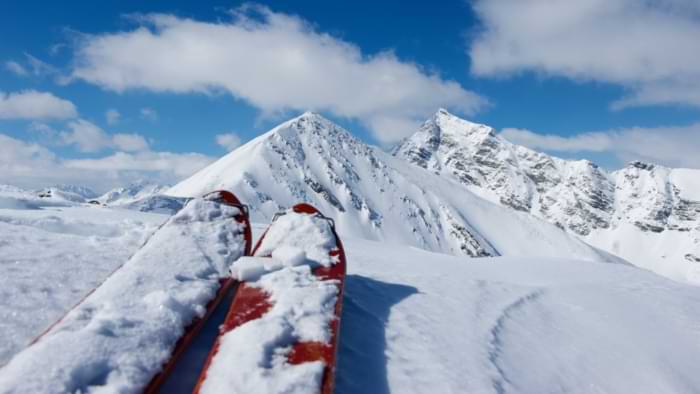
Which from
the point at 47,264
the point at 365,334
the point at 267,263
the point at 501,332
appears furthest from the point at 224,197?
the point at 501,332

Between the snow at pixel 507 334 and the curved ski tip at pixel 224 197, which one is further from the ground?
the curved ski tip at pixel 224 197

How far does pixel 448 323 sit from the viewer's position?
6023 millimetres

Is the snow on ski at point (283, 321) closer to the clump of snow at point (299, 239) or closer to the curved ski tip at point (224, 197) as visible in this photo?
the clump of snow at point (299, 239)

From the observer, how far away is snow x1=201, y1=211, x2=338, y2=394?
350 centimetres

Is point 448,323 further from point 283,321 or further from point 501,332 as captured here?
point 283,321

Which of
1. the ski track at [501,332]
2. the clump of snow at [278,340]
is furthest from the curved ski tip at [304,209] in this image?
the ski track at [501,332]

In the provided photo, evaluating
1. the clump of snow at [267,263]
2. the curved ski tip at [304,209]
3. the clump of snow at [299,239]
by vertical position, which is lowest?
the clump of snow at [267,263]

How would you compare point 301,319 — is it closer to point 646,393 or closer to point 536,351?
point 536,351

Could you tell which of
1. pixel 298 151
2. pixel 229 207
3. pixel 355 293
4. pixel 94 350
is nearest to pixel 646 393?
pixel 355 293

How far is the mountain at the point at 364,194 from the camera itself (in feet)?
425

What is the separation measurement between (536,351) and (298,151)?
146 m

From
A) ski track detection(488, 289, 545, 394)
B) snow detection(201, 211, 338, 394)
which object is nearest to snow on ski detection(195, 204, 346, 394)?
snow detection(201, 211, 338, 394)

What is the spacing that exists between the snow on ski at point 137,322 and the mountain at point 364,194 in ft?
348

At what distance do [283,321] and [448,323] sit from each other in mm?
2638
